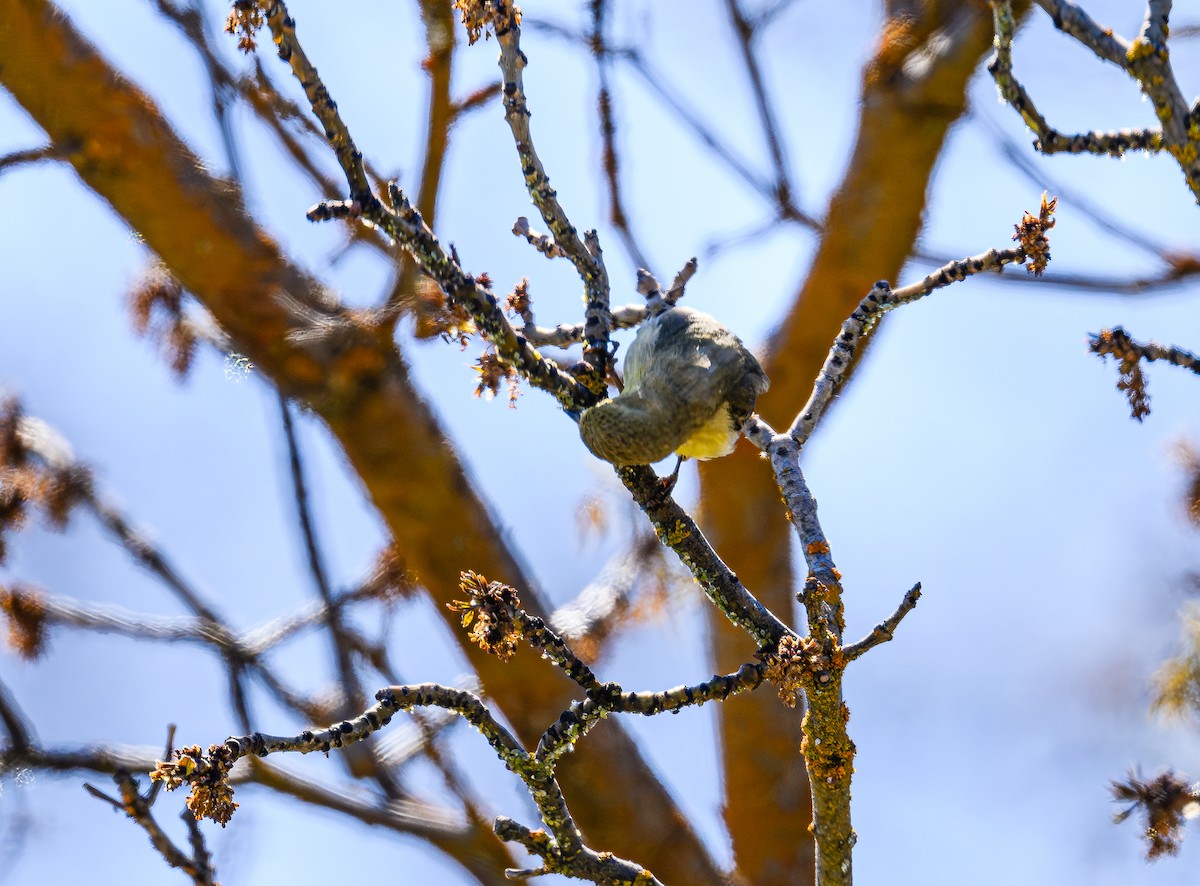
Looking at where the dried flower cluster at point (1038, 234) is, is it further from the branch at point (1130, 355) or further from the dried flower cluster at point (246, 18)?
the dried flower cluster at point (246, 18)

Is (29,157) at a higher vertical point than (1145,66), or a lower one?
higher

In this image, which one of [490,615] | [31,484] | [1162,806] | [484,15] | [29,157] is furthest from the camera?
[31,484]

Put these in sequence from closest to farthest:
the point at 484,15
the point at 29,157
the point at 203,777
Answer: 1. the point at 203,777
2. the point at 484,15
3. the point at 29,157

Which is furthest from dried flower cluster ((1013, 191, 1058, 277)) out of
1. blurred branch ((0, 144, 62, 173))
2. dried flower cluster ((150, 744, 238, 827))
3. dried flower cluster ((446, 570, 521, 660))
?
blurred branch ((0, 144, 62, 173))

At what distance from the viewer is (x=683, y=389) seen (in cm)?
247

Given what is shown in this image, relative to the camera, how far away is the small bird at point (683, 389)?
7.32 ft

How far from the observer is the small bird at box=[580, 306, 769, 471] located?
7.32 ft

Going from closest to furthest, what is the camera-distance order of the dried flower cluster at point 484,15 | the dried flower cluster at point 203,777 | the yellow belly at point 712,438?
1. the dried flower cluster at point 203,777
2. the dried flower cluster at point 484,15
3. the yellow belly at point 712,438

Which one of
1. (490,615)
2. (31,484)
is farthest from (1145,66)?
(31,484)

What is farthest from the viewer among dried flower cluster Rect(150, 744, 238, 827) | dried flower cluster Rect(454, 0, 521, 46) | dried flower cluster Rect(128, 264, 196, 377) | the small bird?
dried flower cluster Rect(128, 264, 196, 377)

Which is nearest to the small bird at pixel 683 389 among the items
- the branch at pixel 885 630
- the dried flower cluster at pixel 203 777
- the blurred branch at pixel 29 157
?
the branch at pixel 885 630

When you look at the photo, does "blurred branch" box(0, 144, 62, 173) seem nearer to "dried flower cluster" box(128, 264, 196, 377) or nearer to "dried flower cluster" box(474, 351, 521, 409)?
"dried flower cluster" box(128, 264, 196, 377)

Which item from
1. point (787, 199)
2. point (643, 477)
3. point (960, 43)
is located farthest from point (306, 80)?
point (960, 43)

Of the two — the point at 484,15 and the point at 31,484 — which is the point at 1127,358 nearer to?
the point at 484,15
